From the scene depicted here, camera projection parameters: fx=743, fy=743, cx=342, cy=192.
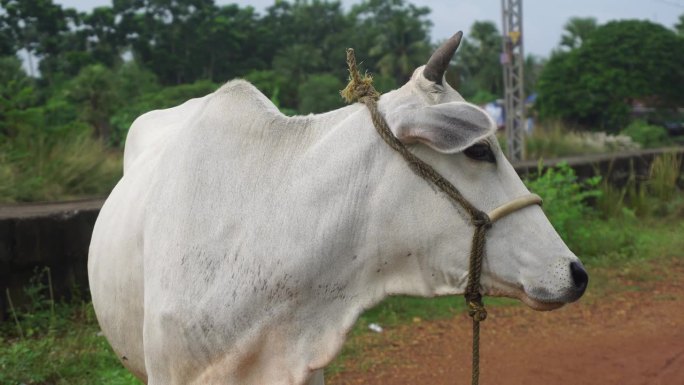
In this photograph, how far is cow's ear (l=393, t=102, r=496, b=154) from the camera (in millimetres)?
1847

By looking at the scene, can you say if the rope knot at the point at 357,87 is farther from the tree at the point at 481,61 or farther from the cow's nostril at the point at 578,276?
the tree at the point at 481,61

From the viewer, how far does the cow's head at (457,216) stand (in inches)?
72.6

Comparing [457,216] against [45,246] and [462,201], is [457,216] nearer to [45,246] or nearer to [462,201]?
[462,201]

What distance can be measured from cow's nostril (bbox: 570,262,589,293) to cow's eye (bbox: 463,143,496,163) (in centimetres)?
34

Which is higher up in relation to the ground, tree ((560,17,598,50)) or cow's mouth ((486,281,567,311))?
cow's mouth ((486,281,567,311))

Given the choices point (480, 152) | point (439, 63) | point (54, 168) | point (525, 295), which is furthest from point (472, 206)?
point (54, 168)

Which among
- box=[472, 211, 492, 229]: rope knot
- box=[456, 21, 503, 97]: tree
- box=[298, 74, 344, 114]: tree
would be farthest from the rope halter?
Result: box=[456, 21, 503, 97]: tree

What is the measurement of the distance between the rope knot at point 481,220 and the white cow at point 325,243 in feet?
0.08

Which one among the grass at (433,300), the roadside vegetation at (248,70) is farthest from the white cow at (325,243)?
the roadside vegetation at (248,70)

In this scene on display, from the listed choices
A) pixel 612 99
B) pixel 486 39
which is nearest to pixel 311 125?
pixel 612 99

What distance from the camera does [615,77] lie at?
28.1 metres

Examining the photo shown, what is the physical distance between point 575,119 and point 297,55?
2232 centimetres

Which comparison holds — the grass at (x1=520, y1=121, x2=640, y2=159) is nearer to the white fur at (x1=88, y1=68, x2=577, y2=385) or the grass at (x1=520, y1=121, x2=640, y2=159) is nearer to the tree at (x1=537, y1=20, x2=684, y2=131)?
the tree at (x1=537, y1=20, x2=684, y2=131)

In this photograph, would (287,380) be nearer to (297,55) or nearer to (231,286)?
(231,286)
